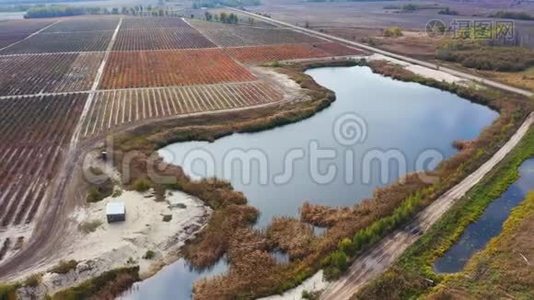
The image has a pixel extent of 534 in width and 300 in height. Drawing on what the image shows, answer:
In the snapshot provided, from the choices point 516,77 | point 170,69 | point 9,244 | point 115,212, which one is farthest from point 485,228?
point 170,69

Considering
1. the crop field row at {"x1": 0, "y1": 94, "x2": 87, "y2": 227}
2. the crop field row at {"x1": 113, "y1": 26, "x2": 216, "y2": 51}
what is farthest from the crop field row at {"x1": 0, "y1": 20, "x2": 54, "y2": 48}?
the crop field row at {"x1": 0, "y1": 94, "x2": 87, "y2": 227}

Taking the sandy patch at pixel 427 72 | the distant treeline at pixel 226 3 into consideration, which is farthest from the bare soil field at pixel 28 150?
the distant treeline at pixel 226 3

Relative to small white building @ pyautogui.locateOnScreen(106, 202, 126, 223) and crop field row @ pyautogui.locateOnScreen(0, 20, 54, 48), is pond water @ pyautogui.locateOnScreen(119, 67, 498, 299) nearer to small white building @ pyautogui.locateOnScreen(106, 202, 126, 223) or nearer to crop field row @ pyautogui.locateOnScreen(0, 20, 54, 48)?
small white building @ pyautogui.locateOnScreen(106, 202, 126, 223)

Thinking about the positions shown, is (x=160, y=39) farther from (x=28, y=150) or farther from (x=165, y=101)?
(x=28, y=150)

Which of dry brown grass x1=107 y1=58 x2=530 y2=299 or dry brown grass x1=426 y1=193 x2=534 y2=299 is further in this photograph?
dry brown grass x1=107 y1=58 x2=530 y2=299

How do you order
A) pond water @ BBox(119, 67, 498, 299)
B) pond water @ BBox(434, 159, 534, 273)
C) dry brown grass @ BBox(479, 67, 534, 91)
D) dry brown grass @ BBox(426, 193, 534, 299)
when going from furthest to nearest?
dry brown grass @ BBox(479, 67, 534, 91) → pond water @ BBox(119, 67, 498, 299) → pond water @ BBox(434, 159, 534, 273) → dry brown grass @ BBox(426, 193, 534, 299)

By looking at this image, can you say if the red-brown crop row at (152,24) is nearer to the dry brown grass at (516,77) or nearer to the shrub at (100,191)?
the dry brown grass at (516,77)

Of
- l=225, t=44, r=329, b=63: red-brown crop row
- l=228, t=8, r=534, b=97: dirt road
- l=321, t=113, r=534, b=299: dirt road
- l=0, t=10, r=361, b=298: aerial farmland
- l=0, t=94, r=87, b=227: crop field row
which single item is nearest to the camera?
l=321, t=113, r=534, b=299: dirt road
